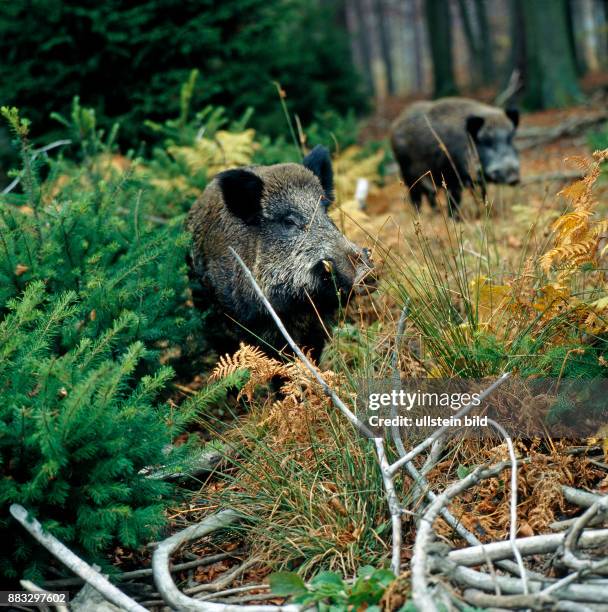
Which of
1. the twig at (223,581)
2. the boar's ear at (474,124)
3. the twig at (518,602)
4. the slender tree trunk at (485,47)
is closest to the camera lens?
the twig at (518,602)

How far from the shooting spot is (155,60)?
9.98 metres

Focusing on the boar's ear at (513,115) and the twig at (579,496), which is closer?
the twig at (579,496)

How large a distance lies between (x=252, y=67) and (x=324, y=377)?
802 centimetres

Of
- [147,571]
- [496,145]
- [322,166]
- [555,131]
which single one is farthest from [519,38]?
[147,571]

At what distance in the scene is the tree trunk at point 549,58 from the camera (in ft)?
53.8

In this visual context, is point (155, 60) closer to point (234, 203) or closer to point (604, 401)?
point (234, 203)

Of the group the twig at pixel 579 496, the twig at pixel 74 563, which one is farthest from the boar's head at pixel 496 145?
the twig at pixel 74 563

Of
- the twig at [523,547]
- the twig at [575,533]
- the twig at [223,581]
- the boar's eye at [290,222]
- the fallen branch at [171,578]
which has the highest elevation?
the boar's eye at [290,222]

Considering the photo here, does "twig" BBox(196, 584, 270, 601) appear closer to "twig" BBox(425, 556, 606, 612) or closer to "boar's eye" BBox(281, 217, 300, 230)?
"twig" BBox(425, 556, 606, 612)

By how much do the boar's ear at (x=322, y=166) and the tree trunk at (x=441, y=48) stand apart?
18.6 metres

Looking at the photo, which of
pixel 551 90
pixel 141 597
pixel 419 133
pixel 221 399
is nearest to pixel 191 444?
pixel 141 597

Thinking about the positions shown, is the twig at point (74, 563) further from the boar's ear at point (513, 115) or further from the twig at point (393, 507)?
the boar's ear at point (513, 115)

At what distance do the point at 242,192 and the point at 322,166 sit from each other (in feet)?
2.21

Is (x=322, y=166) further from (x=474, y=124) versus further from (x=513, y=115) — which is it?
(x=513, y=115)
